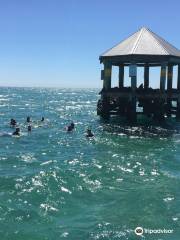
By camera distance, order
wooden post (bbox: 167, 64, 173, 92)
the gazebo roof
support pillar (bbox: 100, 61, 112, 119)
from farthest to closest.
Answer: wooden post (bbox: 167, 64, 173, 92) → support pillar (bbox: 100, 61, 112, 119) → the gazebo roof

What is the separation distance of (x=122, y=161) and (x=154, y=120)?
65.3 ft

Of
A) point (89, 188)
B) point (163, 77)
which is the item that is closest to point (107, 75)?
point (163, 77)

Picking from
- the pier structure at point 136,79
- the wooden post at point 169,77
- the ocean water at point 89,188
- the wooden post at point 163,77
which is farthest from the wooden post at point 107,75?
the ocean water at point 89,188

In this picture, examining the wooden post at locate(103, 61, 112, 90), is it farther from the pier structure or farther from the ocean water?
the ocean water

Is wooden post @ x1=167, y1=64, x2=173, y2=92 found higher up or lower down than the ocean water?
higher up

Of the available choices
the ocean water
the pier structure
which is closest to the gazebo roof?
the pier structure

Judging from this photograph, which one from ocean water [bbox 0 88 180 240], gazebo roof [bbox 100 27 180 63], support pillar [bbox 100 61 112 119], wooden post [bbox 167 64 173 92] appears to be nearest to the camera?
ocean water [bbox 0 88 180 240]

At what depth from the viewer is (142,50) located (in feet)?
138

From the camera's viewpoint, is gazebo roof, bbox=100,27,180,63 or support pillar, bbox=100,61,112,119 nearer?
gazebo roof, bbox=100,27,180,63

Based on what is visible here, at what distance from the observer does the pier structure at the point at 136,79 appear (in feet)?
138

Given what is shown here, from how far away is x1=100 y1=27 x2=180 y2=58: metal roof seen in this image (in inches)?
1644

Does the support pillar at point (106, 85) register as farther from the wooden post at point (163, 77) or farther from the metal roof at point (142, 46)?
the wooden post at point (163, 77)

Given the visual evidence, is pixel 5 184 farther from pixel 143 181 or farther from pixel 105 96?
pixel 105 96


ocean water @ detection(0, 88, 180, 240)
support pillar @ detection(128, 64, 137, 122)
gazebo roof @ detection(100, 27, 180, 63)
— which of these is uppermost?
gazebo roof @ detection(100, 27, 180, 63)
